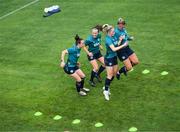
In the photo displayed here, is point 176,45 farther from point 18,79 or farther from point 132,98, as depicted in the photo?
point 18,79

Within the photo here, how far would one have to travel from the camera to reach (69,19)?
2317 cm

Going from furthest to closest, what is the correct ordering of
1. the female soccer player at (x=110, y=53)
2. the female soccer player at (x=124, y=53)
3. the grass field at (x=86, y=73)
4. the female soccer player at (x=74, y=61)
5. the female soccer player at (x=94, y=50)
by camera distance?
1. the female soccer player at (x=94, y=50)
2. the female soccer player at (x=124, y=53)
3. the female soccer player at (x=74, y=61)
4. the female soccer player at (x=110, y=53)
5. the grass field at (x=86, y=73)

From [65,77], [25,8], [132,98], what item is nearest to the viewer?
[132,98]

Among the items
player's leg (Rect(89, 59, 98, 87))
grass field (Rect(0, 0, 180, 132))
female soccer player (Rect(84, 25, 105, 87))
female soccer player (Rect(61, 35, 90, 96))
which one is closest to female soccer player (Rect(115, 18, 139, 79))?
grass field (Rect(0, 0, 180, 132))

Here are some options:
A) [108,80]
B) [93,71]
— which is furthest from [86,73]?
[108,80]

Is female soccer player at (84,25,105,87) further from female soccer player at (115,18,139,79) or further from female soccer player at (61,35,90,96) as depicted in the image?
female soccer player at (115,18,139,79)

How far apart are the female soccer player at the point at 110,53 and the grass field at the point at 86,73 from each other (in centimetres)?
60

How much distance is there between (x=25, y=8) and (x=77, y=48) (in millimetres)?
13054

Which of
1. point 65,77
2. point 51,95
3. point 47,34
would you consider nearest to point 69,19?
point 47,34

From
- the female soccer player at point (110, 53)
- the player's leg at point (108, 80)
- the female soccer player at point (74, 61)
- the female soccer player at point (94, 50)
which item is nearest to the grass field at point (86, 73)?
the player's leg at point (108, 80)

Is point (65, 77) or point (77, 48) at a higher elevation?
point (77, 48)

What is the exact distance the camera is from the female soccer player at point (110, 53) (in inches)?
553

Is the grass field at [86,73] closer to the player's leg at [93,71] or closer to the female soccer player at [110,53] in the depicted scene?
the player's leg at [93,71]

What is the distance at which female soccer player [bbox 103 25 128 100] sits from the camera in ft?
46.1
